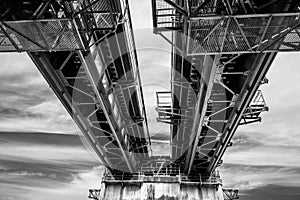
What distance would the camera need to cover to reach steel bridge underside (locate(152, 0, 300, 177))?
6938mm

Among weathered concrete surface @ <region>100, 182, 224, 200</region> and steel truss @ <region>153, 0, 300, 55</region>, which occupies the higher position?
weathered concrete surface @ <region>100, 182, 224, 200</region>

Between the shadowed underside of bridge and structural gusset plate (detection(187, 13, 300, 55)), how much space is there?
3 centimetres

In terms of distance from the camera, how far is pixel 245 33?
7.67m

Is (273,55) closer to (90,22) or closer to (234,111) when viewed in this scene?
(234,111)

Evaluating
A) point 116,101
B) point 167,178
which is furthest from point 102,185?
point 116,101

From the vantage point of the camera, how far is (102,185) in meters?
23.8

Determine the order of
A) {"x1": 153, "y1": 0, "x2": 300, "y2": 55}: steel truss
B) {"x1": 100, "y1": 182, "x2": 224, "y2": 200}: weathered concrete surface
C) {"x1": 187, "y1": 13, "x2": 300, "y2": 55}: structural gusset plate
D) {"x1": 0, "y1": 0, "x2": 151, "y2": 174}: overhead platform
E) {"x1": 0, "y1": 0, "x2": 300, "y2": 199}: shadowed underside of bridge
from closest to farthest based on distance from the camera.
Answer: {"x1": 153, "y1": 0, "x2": 300, "y2": 55}: steel truss, {"x1": 187, "y1": 13, "x2": 300, "y2": 55}: structural gusset plate, {"x1": 0, "y1": 0, "x2": 300, "y2": 199}: shadowed underside of bridge, {"x1": 0, "y1": 0, "x2": 151, "y2": 174}: overhead platform, {"x1": 100, "y1": 182, "x2": 224, "y2": 200}: weathered concrete surface

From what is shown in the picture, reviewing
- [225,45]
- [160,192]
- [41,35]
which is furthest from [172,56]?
[160,192]

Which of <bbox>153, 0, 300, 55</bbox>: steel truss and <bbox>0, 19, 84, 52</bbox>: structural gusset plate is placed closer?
<bbox>153, 0, 300, 55</bbox>: steel truss

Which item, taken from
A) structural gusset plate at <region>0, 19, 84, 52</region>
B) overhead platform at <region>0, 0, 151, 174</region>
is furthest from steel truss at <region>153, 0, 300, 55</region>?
structural gusset plate at <region>0, 19, 84, 52</region>

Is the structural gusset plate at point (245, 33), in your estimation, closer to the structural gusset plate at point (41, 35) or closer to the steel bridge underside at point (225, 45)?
the steel bridge underside at point (225, 45)

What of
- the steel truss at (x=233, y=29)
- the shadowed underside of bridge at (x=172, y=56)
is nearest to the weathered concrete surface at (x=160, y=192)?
the shadowed underside of bridge at (x=172, y=56)

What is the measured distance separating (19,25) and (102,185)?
18769 mm

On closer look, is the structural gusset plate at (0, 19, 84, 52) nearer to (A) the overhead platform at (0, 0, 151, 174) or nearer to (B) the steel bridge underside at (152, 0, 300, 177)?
(A) the overhead platform at (0, 0, 151, 174)
